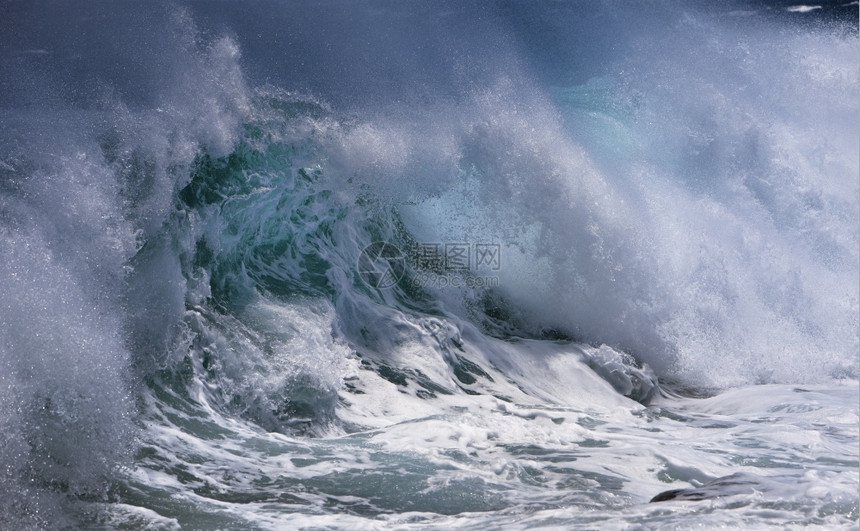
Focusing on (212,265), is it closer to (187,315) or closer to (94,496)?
(187,315)

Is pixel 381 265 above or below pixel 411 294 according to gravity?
above

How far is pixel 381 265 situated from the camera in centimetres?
830

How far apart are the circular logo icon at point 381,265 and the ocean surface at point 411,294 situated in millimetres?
31

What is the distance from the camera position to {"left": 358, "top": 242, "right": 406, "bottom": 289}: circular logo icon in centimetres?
796

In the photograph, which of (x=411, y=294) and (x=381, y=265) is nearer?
(x=411, y=294)

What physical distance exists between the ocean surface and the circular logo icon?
1.2 inches

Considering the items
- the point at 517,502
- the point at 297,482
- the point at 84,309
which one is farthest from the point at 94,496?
the point at 517,502

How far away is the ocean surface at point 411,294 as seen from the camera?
401 cm

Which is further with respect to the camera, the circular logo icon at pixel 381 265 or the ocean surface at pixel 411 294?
the circular logo icon at pixel 381 265

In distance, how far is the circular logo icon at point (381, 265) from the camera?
7961mm

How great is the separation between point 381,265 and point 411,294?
492 millimetres

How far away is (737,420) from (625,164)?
5.45m

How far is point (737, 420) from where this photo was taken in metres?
6.42

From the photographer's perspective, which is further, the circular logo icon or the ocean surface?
the circular logo icon
